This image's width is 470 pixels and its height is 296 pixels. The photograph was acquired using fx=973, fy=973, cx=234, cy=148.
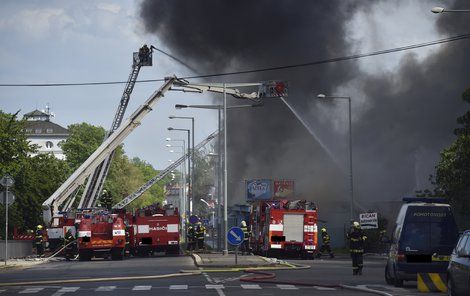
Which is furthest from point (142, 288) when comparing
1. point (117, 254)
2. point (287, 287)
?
point (117, 254)

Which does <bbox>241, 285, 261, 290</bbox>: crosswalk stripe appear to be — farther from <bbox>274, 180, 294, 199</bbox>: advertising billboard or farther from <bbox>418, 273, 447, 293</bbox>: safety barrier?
<bbox>274, 180, 294, 199</bbox>: advertising billboard

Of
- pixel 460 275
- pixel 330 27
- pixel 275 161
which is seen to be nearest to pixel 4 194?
pixel 460 275

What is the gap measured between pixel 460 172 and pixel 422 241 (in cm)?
2189

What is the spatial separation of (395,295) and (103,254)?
86.3 ft

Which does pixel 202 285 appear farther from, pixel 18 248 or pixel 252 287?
pixel 18 248

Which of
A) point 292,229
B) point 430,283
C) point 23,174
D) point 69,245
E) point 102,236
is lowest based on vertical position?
point 430,283

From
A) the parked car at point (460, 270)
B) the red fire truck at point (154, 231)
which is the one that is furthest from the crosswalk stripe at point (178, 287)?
the red fire truck at point (154, 231)

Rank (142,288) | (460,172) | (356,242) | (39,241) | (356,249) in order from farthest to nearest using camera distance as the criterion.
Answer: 1. (39,241)
2. (460,172)
3. (356,242)
4. (356,249)
5. (142,288)

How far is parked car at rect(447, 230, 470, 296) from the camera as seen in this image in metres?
17.2

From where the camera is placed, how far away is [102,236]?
44.4 metres

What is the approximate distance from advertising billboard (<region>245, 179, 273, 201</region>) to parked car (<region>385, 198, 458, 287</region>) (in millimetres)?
43792

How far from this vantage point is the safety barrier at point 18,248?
147 ft

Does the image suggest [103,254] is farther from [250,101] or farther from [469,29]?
[469,29]

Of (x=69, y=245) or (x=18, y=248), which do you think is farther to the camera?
(x=18, y=248)
